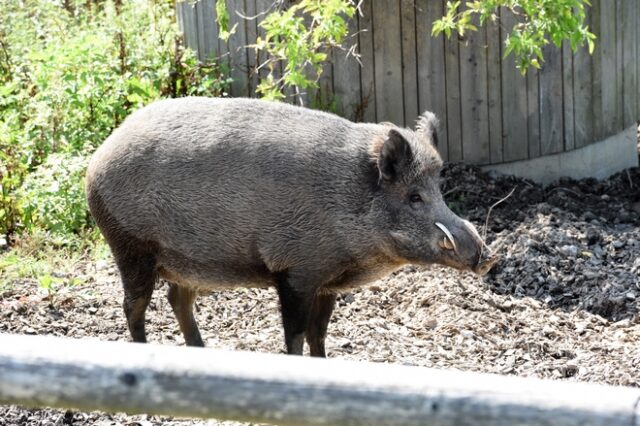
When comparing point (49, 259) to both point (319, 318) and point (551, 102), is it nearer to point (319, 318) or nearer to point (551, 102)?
point (319, 318)

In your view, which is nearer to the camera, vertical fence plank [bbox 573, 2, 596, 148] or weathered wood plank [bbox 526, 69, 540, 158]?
weathered wood plank [bbox 526, 69, 540, 158]

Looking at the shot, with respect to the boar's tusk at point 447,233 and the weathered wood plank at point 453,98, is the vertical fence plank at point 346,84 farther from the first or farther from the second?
the boar's tusk at point 447,233

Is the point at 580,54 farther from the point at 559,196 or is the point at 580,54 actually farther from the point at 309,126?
the point at 309,126

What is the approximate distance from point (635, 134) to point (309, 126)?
5.31 m

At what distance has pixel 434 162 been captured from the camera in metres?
5.94

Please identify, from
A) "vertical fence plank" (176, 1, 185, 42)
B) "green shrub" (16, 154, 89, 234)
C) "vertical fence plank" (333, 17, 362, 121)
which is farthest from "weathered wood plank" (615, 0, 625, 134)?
"green shrub" (16, 154, 89, 234)

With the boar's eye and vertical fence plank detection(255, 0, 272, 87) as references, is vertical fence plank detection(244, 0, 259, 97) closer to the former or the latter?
vertical fence plank detection(255, 0, 272, 87)

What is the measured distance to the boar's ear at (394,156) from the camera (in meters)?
5.73

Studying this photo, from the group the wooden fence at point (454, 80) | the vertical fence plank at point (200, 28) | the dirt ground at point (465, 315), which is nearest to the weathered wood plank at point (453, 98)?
the wooden fence at point (454, 80)

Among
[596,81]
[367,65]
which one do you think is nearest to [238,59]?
[367,65]

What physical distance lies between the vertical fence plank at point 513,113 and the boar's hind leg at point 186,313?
3.97 metres

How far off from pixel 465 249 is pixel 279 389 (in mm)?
2615

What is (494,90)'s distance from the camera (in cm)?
941

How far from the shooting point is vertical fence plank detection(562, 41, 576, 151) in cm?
948
